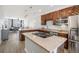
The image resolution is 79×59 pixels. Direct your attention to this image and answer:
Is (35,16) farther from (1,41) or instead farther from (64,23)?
(1,41)

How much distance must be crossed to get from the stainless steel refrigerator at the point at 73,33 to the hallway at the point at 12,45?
93cm

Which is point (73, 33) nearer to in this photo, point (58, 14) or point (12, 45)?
point (58, 14)

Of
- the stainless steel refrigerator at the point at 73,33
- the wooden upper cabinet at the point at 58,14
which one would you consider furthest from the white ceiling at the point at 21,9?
the stainless steel refrigerator at the point at 73,33

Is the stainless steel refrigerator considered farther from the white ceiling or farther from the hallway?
the hallway

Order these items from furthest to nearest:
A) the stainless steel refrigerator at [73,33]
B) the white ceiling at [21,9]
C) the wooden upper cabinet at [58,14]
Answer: the wooden upper cabinet at [58,14] < the stainless steel refrigerator at [73,33] < the white ceiling at [21,9]

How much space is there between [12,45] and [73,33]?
1.28 metres

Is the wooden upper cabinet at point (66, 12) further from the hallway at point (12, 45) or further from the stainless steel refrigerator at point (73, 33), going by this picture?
the hallway at point (12, 45)

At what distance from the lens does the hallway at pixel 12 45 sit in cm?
196

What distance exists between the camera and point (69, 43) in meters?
2.04

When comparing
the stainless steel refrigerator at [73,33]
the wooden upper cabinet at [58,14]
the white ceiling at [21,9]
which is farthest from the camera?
the wooden upper cabinet at [58,14]

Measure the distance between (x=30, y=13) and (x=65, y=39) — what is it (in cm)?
86

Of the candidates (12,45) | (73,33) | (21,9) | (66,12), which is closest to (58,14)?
(66,12)

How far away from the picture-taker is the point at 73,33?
7.52ft
